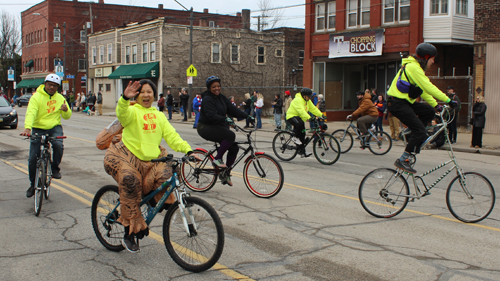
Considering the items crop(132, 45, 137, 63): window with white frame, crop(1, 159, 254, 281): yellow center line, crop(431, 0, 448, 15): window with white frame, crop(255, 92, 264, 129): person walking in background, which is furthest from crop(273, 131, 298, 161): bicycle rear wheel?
crop(132, 45, 137, 63): window with white frame

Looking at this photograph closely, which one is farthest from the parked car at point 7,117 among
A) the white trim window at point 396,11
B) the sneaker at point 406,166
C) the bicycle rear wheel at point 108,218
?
the sneaker at point 406,166

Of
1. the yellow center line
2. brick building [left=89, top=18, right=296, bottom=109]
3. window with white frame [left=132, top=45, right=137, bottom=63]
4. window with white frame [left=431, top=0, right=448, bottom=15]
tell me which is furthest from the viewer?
window with white frame [left=132, top=45, right=137, bottom=63]

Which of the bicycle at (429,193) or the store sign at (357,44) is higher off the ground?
the store sign at (357,44)

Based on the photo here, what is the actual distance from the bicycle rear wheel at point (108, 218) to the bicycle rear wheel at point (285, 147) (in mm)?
7409

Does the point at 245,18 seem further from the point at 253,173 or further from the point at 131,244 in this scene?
the point at 131,244

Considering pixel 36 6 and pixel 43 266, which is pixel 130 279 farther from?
pixel 36 6

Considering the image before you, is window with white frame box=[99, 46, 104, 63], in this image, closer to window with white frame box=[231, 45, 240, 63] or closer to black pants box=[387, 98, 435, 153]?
window with white frame box=[231, 45, 240, 63]

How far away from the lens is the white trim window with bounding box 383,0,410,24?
2339cm

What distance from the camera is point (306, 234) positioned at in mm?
5809

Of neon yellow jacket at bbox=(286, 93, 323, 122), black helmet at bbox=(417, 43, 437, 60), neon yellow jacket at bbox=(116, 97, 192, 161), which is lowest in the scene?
neon yellow jacket at bbox=(116, 97, 192, 161)

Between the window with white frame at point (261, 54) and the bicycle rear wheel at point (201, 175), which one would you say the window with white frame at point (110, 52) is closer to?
the window with white frame at point (261, 54)

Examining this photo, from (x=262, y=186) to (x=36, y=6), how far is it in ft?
230

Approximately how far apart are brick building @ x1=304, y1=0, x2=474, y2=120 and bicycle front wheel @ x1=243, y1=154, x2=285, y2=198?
655 inches

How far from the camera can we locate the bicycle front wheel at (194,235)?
4.25 meters
